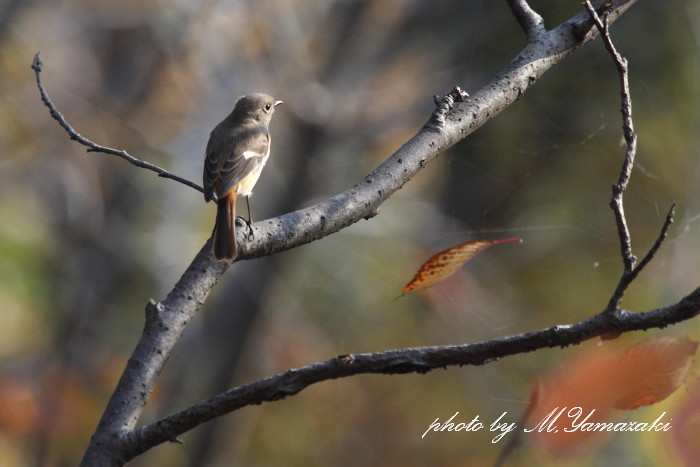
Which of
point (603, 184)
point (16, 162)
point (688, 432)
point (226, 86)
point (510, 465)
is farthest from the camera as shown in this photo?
point (16, 162)

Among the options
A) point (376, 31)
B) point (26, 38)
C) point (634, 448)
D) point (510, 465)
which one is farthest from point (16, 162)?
point (634, 448)

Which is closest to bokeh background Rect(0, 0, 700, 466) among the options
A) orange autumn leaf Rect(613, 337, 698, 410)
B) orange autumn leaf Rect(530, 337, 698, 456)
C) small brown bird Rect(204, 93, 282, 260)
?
orange autumn leaf Rect(530, 337, 698, 456)

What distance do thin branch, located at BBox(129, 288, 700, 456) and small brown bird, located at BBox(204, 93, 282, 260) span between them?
2.79 ft

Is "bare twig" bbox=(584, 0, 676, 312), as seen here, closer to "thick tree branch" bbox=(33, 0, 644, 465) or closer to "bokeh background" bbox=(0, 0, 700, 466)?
"thick tree branch" bbox=(33, 0, 644, 465)

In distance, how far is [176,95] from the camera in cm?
734

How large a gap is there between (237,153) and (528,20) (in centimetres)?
149

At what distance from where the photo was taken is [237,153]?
3176mm

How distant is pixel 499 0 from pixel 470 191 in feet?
6.89

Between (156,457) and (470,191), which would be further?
(156,457)

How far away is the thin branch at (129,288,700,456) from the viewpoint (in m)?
1.34

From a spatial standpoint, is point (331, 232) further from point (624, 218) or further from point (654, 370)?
point (654, 370)

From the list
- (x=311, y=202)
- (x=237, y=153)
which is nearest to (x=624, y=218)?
(x=237, y=153)

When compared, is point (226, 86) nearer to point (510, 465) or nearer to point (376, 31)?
point (376, 31)

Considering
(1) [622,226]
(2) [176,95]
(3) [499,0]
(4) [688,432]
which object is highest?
(2) [176,95]
